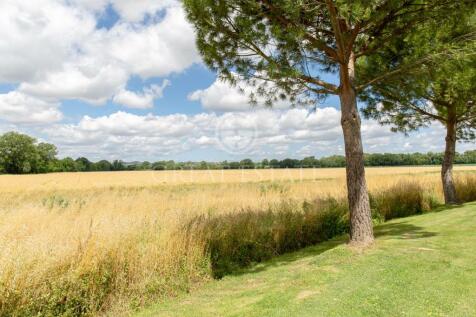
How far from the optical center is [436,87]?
10305 mm

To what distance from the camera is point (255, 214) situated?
8.19m

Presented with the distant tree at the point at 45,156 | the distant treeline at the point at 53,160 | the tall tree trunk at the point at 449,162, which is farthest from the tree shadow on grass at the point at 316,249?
the distant tree at the point at 45,156

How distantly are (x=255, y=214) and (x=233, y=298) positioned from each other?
3.42 meters

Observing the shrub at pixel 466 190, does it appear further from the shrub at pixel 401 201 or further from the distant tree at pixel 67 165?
the distant tree at pixel 67 165

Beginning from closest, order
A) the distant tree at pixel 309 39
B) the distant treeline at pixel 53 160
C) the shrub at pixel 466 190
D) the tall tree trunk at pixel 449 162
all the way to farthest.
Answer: the distant tree at pixel 309 39, the tall tree trunk at pixel 449 162, the shrub at pixel 466 190, the distant treeline at pixel 53 160

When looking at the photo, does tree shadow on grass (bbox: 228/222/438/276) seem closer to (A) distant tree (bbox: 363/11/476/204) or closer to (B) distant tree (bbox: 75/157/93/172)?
(A) distant tree (bbox: 363/11/476/204)

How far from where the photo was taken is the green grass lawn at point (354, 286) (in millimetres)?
4082

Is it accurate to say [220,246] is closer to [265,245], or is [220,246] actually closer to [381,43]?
[265,245]

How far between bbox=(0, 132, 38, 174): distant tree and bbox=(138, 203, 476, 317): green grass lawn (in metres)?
72.3

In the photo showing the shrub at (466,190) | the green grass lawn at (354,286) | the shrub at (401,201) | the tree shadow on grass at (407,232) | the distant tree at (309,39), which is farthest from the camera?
the shrub at (466,190)

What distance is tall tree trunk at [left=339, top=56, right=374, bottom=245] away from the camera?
6.94 m

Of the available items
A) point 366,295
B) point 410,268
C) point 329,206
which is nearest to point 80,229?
point 366,295

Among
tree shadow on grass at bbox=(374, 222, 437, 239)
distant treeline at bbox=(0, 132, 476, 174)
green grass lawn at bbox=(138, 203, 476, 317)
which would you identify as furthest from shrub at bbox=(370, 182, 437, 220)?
distant treeline at bbox=(0, 132, 476, 174)

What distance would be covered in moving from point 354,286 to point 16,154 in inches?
3041
